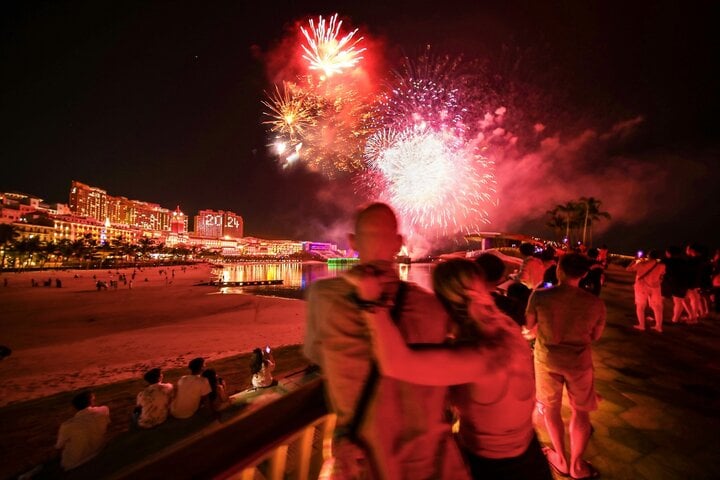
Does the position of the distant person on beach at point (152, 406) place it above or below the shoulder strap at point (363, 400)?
below

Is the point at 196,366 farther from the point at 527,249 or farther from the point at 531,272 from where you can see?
the point at 527,249

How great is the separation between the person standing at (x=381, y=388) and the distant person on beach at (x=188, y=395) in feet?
17.2

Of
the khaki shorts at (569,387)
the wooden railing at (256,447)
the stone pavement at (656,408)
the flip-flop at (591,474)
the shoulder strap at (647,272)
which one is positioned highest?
the shoulder strap at (647,272)

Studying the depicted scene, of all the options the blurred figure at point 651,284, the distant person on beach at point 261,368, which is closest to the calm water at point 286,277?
the blurred figure at point 651,284

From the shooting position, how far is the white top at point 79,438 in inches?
180

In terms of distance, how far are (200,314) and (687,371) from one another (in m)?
25.1

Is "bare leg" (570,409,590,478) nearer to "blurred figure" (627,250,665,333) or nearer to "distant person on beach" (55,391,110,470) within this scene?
"blurred figure" (627,250,665,333)

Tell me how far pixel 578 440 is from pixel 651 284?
5708 mm

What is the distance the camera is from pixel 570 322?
274 cm

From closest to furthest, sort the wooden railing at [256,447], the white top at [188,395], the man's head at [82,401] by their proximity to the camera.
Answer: the wooden railing at [256,447] → the man's head at [82,401] → the white top at [188,395]

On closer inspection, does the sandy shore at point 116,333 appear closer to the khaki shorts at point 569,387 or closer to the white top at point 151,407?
the white top at point 151,407

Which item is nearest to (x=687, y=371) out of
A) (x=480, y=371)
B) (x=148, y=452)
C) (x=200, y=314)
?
(x=480, y=371)

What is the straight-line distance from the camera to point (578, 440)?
281 centimetres

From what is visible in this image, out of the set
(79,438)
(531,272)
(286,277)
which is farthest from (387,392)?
(286,277)
